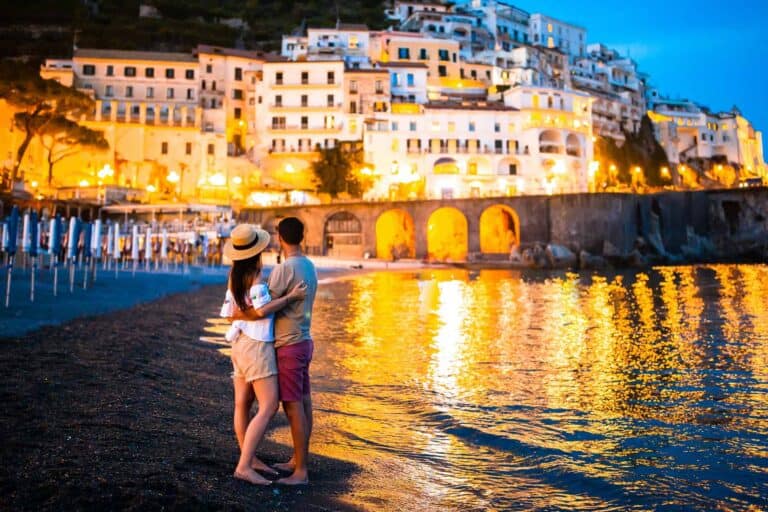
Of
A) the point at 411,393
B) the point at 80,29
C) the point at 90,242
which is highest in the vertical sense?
the point at 80,29

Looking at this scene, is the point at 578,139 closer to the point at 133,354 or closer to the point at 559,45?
the point at 559,45

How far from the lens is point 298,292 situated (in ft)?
13.5

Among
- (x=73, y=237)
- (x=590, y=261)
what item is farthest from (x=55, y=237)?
(x=590, y=261)

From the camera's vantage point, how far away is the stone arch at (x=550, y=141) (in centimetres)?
6412

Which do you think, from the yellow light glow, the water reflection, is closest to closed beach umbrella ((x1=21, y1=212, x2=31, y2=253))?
the water reflection

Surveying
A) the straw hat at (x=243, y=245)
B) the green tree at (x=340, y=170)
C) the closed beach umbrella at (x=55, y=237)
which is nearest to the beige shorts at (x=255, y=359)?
the straw hat at (x=243, y=245)

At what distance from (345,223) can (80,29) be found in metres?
49.7

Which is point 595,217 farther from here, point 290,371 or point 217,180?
point 290,371

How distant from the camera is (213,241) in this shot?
44.2 metres

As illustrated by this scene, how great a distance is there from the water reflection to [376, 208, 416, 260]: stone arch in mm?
42647

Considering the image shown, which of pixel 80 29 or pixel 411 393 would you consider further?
pixel 80 29

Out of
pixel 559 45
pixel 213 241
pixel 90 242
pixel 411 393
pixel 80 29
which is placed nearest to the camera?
pixel 411 393

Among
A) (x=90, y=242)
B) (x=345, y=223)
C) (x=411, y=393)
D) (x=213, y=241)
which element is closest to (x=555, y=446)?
(x=411, y=393)

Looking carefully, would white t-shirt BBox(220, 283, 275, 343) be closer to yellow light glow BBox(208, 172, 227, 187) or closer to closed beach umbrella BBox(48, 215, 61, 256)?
closed beach umbrella BBox(48, 215, 61, 256)
